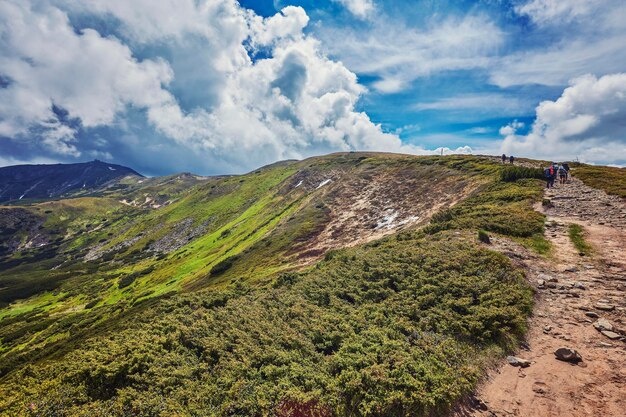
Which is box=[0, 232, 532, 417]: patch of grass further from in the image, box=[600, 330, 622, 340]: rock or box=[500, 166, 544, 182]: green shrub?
box=[500, 166, 544, 182]: green shrub

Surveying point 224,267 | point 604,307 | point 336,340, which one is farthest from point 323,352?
point 224,267

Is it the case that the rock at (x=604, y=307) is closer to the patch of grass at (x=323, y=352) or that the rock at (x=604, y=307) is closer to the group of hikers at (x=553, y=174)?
the patch of grass at (x=323, y=352)

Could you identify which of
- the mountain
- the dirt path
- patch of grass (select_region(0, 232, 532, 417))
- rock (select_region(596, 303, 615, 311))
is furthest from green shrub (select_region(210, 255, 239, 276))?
rock (select_region(596, 303, 615, 311))

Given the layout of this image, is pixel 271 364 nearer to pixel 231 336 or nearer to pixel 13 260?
pixel 231 336

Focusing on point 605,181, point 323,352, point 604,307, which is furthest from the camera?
point 605,181

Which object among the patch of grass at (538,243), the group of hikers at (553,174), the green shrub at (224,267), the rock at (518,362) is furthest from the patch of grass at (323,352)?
the green shrub at (224,267)

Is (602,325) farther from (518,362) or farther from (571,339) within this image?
(518,362)
